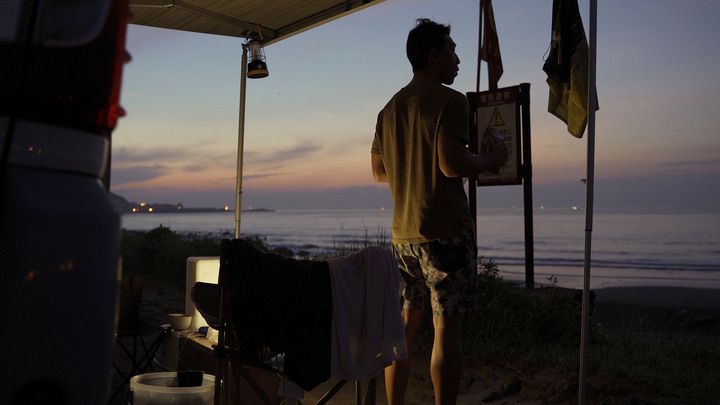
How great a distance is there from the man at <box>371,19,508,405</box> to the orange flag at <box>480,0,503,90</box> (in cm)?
434

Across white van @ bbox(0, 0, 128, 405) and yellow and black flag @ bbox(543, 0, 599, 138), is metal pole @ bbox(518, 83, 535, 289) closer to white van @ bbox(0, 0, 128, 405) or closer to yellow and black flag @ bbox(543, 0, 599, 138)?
yellow and black flag @ bbox(543, 0, 599, 138)

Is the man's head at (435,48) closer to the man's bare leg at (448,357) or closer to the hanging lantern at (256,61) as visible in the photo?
the man's bare leg at (448,357)

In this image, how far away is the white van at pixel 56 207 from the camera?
72 cm

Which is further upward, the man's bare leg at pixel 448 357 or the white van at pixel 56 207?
the white van at pixel 56 207

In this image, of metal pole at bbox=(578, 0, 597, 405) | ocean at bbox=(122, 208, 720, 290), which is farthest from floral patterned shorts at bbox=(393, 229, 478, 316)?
ocean at bbox=(122, 208, 720, 290)

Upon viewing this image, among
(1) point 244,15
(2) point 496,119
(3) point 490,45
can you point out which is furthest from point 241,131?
(3) point 490,45

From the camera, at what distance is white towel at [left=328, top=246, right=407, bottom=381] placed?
7.39 ft

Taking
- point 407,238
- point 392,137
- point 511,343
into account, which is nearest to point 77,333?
point 407,238

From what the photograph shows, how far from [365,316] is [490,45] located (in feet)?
18.3

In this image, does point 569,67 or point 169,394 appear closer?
point 169,394

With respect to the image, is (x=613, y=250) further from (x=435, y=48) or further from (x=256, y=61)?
(x=435, y=48)

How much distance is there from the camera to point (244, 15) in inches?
188

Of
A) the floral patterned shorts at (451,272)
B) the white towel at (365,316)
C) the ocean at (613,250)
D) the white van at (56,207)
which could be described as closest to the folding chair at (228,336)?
the white towel at (365,316)

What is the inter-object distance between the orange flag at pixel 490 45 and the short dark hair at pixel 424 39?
4285 millimetres
